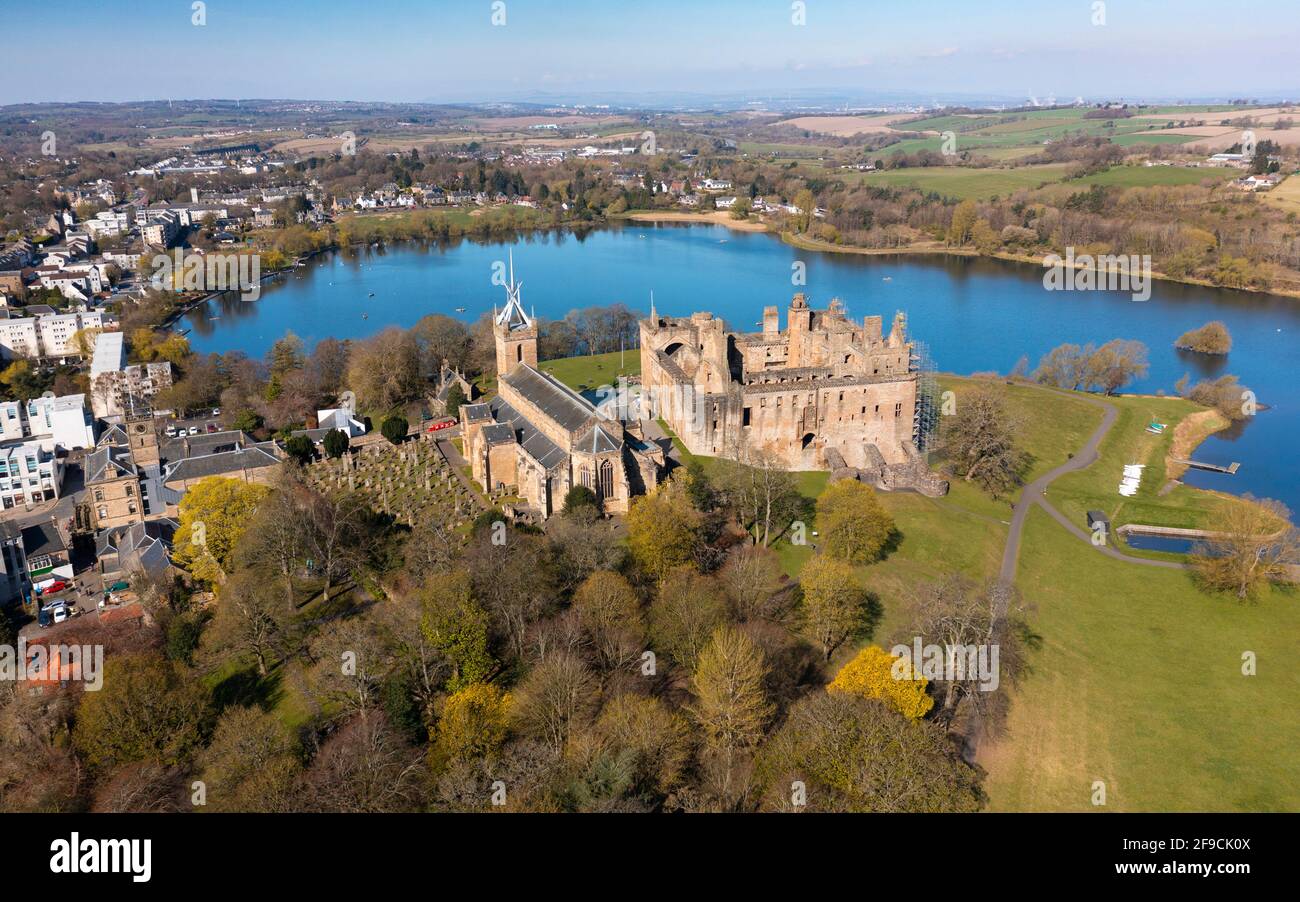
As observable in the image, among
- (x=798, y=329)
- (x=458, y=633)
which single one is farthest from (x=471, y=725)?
(x=798, y=329)

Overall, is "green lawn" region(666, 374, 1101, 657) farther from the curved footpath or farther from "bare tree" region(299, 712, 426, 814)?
"bare tree" region(299, 712, 426, 814)

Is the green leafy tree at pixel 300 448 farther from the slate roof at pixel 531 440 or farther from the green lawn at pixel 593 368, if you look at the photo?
the green lawn at pixel 593 368

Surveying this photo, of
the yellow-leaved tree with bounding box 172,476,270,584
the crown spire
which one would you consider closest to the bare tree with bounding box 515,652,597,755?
the yellow-leaved tree with bounding box 172,476,270,584

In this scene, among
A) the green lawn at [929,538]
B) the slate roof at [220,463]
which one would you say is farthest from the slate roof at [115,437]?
the green lawn at [929,538]

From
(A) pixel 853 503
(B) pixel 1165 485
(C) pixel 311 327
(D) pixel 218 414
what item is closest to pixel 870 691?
(A) pixel 853 503

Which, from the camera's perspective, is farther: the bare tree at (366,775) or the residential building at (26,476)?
the residential building at (26,476)

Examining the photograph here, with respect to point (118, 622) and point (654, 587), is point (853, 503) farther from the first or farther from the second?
point (118, 622)

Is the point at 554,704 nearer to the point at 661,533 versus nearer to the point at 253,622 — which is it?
the point at 661,533
